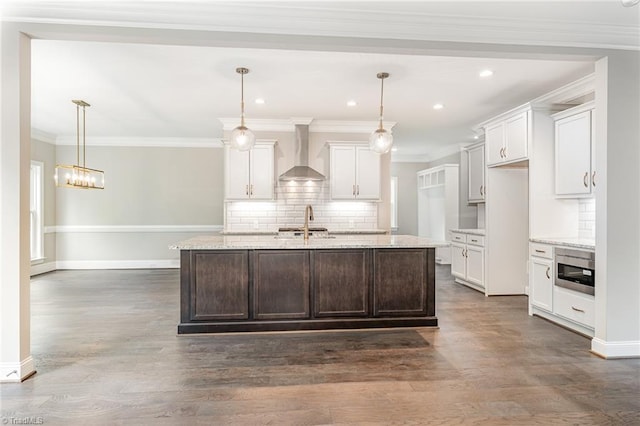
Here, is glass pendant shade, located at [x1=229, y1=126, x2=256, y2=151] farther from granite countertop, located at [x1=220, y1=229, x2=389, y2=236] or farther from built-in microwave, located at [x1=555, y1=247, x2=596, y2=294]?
built-in microwave, located at [x1=555, y1=247, x2=596, y2=294]

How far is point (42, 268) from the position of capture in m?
6.95

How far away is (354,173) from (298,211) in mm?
1146

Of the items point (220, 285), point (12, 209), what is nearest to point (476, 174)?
point (220, 285)

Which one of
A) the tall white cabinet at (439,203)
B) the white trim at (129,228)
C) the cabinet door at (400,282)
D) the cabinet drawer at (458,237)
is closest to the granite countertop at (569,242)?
the cabinet door at (400,282)

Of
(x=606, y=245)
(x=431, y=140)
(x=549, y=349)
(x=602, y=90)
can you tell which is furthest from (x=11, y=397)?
(x=431, y=140)

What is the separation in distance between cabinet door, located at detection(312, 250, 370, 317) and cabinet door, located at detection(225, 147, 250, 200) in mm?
2649

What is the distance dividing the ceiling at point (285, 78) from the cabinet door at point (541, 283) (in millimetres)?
2028

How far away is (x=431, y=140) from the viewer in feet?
24.6

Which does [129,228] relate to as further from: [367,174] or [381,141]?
[381,141]

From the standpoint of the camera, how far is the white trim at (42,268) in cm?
674

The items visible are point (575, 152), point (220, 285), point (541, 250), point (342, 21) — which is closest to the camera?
point (342, 21)

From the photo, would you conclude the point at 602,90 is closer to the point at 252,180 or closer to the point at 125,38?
the point at 125,38

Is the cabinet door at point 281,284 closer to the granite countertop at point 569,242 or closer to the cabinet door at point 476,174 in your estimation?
the granite countertop at point 569,242

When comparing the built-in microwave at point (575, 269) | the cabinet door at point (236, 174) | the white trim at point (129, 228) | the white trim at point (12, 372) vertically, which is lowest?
the white trim at point (12, 372)
